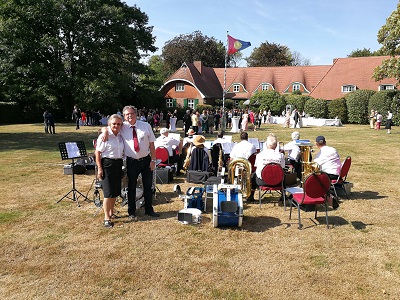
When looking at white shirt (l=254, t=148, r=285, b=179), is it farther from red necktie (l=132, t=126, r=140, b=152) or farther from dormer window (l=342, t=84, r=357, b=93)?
dormer window (l=342, t=84, r=357, b=93)

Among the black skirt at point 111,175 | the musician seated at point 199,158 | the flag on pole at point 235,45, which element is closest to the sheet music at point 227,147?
the musician seated at point 199,158

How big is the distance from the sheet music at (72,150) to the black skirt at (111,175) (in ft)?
6.10

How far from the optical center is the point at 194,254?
485 cm

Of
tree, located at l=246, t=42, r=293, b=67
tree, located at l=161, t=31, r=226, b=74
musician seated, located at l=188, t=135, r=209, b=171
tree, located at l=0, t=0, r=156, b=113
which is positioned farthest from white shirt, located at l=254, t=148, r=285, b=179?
tree, located at l=246, t=42, r=293, b=67

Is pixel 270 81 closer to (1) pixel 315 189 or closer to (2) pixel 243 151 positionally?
(2) pixel 243 151

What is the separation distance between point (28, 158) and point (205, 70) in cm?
4151

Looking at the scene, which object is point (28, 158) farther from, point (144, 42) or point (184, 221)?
point (144, 42)

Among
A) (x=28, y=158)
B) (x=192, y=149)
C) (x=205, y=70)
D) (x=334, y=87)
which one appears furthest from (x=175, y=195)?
(x=205, y=70)

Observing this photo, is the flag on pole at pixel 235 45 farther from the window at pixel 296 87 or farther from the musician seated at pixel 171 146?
the window at pixel 296 87

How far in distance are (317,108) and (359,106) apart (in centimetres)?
417

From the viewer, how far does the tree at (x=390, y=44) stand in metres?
25.6

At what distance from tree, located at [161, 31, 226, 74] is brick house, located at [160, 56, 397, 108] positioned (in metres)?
7.75

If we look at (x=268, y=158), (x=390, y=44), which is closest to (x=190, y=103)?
(x=390, y=44)

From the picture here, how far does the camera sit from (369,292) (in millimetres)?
3934
